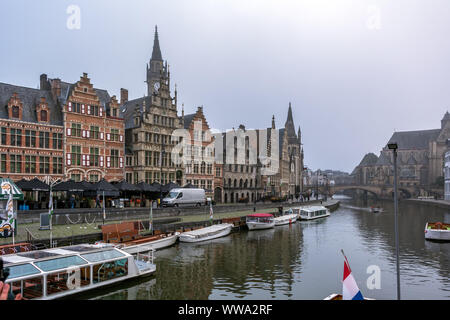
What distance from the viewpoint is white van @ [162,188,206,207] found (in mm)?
47644

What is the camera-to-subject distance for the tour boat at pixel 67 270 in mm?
16125

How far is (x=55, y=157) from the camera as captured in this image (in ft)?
149

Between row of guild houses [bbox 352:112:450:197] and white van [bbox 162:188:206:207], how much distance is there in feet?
359

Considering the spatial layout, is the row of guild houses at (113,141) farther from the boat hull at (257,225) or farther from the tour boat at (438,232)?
the tour boat at (438,232)

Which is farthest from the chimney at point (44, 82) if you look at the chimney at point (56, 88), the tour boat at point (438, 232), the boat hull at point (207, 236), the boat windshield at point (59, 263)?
the tour boat at point (438, 232)

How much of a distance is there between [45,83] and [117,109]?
10213 millimetres

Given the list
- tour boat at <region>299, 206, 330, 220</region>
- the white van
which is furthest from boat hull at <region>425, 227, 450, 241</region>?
the white van

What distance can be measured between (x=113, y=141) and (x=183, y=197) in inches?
507

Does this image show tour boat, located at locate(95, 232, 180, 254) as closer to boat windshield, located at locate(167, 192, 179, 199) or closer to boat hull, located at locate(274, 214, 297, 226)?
boat windshield, located at locate(167, 192, 179, 199)

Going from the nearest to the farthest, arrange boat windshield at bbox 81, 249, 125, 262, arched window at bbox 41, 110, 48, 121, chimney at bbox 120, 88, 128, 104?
boat windshield at bbox 81, 249, 125, 262, arched window at bbox 41, 110, 48, 121, chimney at bbox 120, 88, 128, 104

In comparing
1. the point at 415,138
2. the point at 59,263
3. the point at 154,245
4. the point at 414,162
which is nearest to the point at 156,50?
the point at 154,245

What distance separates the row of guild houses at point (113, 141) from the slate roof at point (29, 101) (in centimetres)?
11

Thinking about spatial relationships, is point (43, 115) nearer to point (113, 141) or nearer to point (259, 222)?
point (113, 141)
